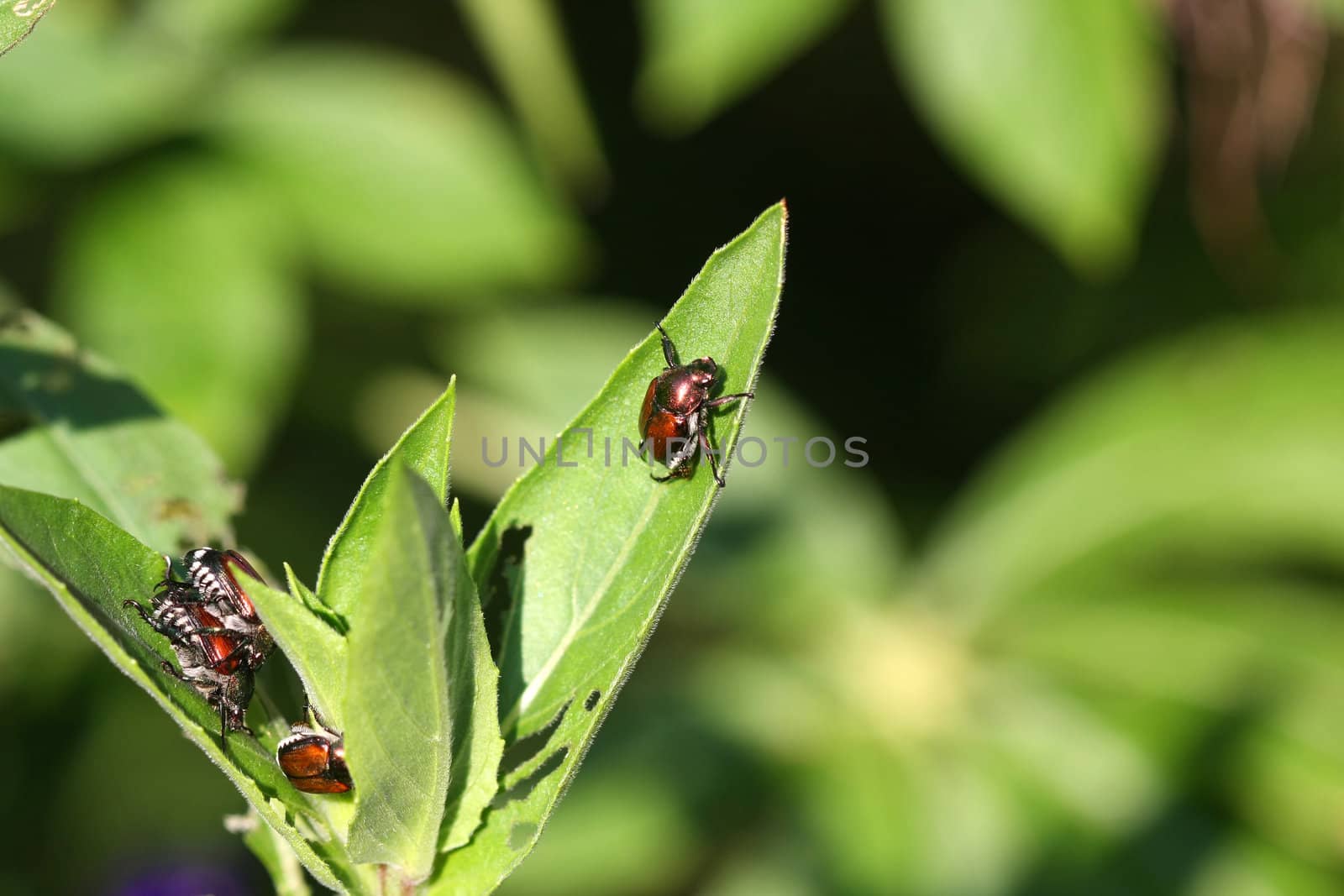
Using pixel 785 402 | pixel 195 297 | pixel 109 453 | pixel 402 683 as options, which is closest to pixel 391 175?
pixel 195 297

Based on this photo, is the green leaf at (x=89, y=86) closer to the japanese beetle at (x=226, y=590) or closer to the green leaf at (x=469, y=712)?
the japanese beetle at (x=226, y=590)

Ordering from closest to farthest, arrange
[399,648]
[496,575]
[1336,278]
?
[399,648] < [496,575] < [1336,278]

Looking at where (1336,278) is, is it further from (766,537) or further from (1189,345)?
(766,537)

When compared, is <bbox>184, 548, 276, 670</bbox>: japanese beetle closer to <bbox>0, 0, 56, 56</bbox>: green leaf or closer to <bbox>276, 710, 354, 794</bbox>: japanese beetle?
<bbox>276, 710, 354, 794</bbox>: japanese beetle

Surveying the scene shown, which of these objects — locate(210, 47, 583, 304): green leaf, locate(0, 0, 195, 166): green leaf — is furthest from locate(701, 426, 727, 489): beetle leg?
locate(0, 0, 195, 166): green leaf

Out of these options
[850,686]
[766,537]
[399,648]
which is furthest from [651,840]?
[399,648]

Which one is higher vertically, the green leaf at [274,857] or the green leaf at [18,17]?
the green leaf at [18,17]

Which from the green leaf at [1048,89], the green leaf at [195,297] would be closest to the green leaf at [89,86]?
the green leaf at [195,297]

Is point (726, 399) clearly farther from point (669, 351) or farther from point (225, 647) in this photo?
point (225, 647)
